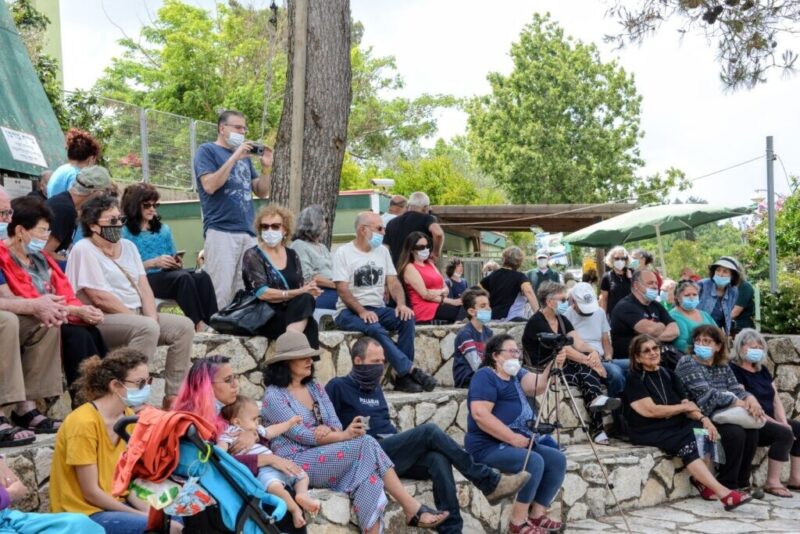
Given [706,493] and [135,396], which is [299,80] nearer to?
[706,493]

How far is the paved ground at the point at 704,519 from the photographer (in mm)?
8242

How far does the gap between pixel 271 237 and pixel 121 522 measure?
11.0 feet

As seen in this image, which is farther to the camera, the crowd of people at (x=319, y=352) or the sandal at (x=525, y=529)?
the sandal at (x=525, y=529)

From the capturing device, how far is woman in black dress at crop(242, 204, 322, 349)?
8.13 meters

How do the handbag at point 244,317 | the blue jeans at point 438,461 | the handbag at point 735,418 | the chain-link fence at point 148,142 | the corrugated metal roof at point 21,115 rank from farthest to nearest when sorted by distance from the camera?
the chain-link fence at point 148,142
the corrugated metal roof at point 21,115
the handbag at point 735,418
the handbag at point 244,317
the blue jeans at point 438,461

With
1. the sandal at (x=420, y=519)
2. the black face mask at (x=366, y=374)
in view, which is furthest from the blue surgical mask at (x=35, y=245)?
the sandal at (x=420, y=519)

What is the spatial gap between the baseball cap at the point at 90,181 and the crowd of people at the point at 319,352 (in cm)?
2

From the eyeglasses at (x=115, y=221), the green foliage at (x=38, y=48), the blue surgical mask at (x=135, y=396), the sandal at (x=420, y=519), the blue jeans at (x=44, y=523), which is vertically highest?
the green foliage at (x=38, y=48)

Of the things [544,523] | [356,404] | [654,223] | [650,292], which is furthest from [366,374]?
[654,223]

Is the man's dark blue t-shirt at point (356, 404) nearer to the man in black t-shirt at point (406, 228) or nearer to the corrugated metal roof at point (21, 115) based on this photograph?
the man in black t-shirt at point (406, 228)

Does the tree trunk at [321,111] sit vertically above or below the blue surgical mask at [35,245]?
above

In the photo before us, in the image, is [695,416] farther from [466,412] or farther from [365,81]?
[365,81]

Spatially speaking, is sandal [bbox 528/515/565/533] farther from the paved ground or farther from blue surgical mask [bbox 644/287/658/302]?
blue surgical mask [bbox 644/287/658/302]

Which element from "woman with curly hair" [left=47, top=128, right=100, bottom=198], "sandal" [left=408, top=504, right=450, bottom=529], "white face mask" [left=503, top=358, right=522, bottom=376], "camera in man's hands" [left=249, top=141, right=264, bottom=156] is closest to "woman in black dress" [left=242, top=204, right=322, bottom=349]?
"camera in man's hands" [left=249, top=141, right=264, bottom=156]
